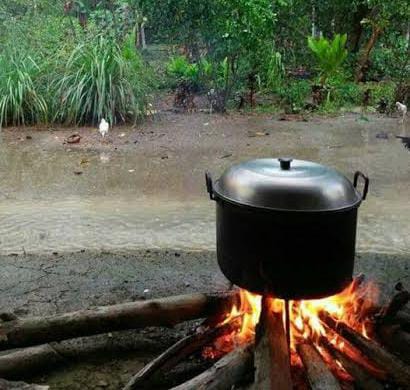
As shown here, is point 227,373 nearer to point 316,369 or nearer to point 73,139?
point 316,369

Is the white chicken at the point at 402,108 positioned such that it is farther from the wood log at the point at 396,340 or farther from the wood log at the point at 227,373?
the wood log at the point at 227,373

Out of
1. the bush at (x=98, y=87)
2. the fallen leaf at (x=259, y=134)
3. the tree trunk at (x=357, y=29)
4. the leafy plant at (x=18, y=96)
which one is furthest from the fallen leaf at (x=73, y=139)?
the tree trunk at (x=357, y=29)

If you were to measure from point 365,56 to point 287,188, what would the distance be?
33.5ft

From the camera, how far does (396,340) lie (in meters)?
2.38

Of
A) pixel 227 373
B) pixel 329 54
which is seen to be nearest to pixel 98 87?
pixel 329 54

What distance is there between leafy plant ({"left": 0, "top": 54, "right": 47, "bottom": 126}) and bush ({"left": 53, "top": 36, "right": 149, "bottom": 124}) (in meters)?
0.29

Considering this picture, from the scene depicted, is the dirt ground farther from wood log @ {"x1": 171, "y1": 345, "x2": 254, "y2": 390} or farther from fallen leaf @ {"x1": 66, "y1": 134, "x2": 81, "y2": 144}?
fallen leaf @ {"x1": 66, "y1": 134, "x2": 81, "y2": 144}

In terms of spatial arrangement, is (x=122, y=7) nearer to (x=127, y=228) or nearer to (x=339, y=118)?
(x=339, y=118)

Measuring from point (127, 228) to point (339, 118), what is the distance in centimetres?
538

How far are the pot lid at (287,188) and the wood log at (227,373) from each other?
62 cm

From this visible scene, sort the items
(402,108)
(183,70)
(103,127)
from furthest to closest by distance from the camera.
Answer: (183,70)
(402,108)
(103,127)

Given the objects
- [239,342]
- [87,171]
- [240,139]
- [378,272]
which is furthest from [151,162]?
[239,342]

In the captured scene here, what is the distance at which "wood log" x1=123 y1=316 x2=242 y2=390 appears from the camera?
2164mm

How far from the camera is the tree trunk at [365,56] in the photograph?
35.4 ft
